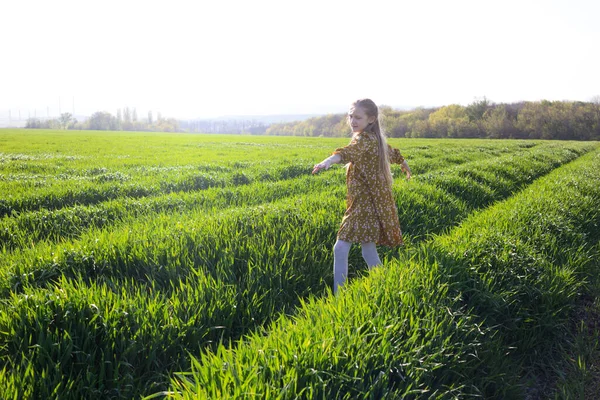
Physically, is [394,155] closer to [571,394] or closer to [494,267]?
[494,267]

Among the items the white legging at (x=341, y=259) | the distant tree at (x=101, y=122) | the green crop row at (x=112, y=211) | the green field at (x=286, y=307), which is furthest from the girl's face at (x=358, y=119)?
the distant tree at (x=101, y=122)

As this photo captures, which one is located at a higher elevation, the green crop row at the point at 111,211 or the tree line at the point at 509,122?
the tree line at the point at 509,122

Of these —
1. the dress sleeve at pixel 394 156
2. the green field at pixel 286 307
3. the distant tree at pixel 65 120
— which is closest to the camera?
the green field at pixel 286 307

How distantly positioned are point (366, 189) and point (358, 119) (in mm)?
→ 712

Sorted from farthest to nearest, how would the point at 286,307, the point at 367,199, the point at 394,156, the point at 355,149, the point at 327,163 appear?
1. the point at 394,156
2. the point at 367,199
3. the point at 355,149
4. the point at 286,307
5. the point at 327,163

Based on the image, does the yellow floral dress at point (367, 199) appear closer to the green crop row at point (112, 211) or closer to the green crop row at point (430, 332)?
the green crop row at point (430, 332)

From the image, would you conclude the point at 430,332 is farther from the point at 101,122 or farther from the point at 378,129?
the point at 101,122

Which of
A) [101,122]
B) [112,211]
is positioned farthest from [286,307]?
[101,122]

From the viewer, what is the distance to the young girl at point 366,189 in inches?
143

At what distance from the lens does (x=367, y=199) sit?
3.73m

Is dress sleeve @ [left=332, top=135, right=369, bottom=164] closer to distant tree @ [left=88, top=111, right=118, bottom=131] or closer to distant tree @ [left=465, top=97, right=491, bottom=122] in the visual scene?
distant tree @ [left=465, top=97, right=491, bottom=122]

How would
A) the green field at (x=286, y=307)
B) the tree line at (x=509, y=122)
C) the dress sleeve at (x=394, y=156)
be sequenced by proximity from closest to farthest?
the green field at (x=286, y=307)
the dress sleeve at (x=394, y=156)
the tree line at (x=509, y=122)

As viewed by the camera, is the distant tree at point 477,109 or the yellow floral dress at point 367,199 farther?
the distant tree at point 477,109

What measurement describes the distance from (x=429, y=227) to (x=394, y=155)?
238cm
